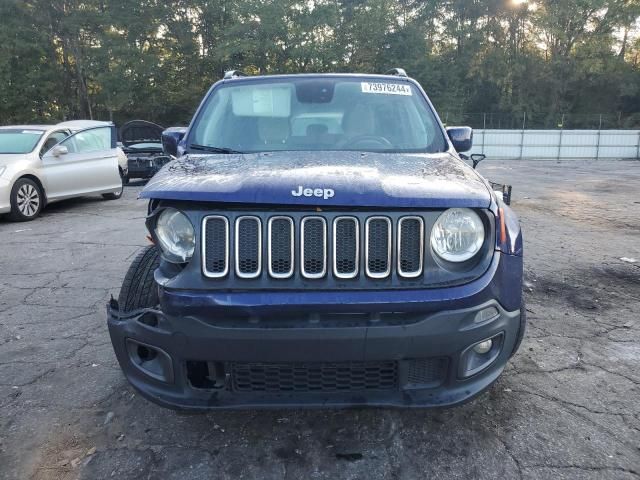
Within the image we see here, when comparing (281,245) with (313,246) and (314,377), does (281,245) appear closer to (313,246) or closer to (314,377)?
(313,246)

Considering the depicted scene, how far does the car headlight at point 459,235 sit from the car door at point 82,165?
26.7 feet

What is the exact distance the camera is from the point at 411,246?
6.86 ft

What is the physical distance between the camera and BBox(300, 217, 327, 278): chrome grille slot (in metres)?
2.06

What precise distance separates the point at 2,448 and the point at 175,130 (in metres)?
2.34

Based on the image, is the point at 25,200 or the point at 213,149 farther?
the point at 25,200

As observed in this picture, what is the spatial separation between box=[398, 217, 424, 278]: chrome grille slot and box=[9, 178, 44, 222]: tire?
772 centimetres

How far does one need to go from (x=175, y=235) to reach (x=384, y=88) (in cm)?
204

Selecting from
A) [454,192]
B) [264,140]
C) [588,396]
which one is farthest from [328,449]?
[264,140]

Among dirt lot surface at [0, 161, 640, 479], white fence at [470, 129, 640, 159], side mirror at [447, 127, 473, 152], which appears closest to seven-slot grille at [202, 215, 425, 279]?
dirt lot surface at [0, 161, 640, 479]

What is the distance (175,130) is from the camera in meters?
3.84

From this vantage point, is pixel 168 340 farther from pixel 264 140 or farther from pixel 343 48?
pixel 343 48

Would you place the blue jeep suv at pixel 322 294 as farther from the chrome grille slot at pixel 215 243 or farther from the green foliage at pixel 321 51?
the green foliage at pixel 321 51

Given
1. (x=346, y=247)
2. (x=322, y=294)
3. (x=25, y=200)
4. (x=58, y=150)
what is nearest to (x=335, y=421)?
(x=322, y=294)

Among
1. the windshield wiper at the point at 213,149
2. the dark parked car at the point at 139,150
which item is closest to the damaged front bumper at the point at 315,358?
the windshield wiper at the point at 213,149
